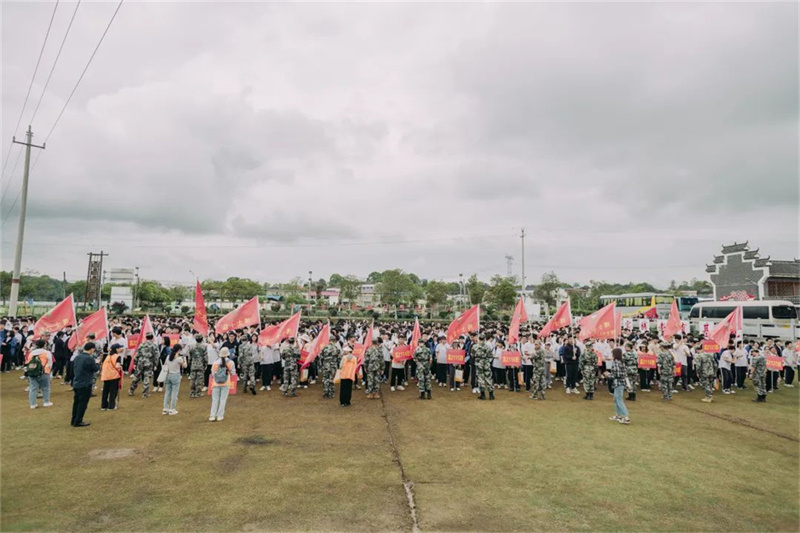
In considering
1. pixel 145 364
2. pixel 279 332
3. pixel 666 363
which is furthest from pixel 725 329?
pixel 145 364

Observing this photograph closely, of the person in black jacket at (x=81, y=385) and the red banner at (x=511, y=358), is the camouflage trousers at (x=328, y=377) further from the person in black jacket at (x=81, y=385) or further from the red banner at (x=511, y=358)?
the person in black jacket at (x=81, y=385)

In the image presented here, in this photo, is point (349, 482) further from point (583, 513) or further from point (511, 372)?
point (511, 372)

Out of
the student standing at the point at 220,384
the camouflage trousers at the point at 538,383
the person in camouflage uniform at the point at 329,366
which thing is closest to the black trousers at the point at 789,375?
the camouflage trousers at the point at 538,383

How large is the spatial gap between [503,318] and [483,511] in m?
53.2

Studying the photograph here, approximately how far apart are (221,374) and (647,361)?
1483cm

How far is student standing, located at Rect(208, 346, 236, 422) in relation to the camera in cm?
1130

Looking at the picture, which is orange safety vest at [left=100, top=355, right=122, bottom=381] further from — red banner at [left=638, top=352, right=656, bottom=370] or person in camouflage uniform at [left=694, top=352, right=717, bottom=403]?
person in camouflage uniform at [left=694, top=352, right=717, bottom=403]

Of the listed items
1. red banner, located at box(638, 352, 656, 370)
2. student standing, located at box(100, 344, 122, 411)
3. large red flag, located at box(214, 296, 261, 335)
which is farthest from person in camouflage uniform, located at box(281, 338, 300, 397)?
red banner, located at box(638, 352, 656, 370)

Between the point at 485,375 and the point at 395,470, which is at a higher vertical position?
the point at 485,375

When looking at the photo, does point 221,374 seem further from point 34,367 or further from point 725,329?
point 725,329

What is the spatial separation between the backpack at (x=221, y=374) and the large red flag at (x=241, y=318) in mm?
4270

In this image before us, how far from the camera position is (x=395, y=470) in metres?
8.10

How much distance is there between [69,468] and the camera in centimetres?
791

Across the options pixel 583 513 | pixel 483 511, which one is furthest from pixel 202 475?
pixel 583 513
